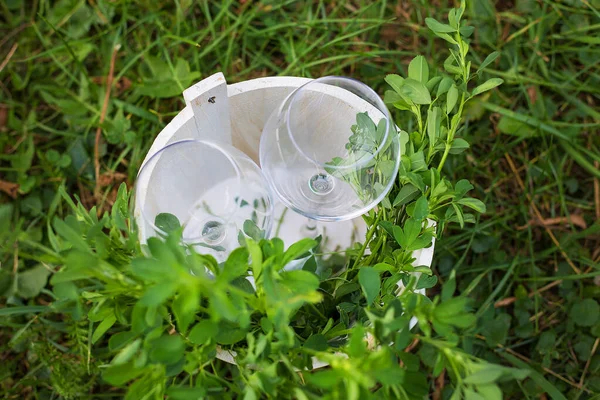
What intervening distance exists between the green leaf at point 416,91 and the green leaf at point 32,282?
0.92 metres

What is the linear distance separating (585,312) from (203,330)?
968 mm

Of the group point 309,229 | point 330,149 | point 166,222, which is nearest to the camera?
point 166,222

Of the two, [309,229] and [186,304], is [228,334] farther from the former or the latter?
[309,229]

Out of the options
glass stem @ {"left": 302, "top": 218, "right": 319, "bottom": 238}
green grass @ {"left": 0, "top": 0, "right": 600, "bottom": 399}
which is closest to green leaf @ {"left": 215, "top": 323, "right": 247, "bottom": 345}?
glass stem @ {"left": 302, "top": 218, "right": 319, "bottom": 238}

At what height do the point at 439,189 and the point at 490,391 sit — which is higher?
the point at 439,189

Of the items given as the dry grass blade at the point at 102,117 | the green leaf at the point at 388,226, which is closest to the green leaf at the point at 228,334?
the green leaf at the point at 388,226

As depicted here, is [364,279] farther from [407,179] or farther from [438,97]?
[438,97]

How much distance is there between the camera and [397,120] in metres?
1.37

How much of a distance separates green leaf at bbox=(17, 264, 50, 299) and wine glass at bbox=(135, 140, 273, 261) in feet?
1.53

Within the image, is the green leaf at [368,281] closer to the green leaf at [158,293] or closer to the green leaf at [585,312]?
the green leaf at [158,293]

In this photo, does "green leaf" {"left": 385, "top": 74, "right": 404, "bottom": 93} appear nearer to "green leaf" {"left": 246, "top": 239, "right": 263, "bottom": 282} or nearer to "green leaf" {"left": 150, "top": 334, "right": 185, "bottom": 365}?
"green leaf" {"left": 246, "top": 239, "right": 263, "bottom": 282}

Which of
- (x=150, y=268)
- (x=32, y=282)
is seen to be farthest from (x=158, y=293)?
(x=32, y=282)

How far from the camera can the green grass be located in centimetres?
132

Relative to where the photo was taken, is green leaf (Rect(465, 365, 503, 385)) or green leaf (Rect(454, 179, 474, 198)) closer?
green leaf (Rect(465, 365, 503, 385))
